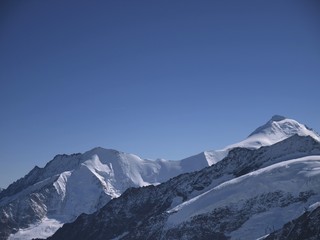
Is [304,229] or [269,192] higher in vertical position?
[269,192]

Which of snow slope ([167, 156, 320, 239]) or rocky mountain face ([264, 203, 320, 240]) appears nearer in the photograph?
rocky mountain face ([264, 203, 320, 240])

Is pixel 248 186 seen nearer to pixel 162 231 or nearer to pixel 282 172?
pixel 282 172

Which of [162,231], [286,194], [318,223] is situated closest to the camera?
[318,223]

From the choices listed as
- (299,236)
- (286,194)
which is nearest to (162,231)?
(286,194)

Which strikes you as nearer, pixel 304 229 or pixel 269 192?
pixel 304 229

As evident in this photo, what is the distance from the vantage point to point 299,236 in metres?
123

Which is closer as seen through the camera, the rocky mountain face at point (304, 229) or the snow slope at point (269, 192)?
the rocky mountain face at point (304, 229)

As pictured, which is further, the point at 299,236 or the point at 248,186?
the point at 248,186

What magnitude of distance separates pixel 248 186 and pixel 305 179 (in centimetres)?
2317

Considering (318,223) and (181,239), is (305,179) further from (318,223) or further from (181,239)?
(318,223)

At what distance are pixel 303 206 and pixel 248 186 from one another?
33.1 m

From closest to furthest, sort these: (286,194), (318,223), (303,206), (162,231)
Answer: (318,223) → (303,206) → (286,194) → (162,231)

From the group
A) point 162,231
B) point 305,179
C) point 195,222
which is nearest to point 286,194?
point 305,179

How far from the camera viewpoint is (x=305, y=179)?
184750mm
